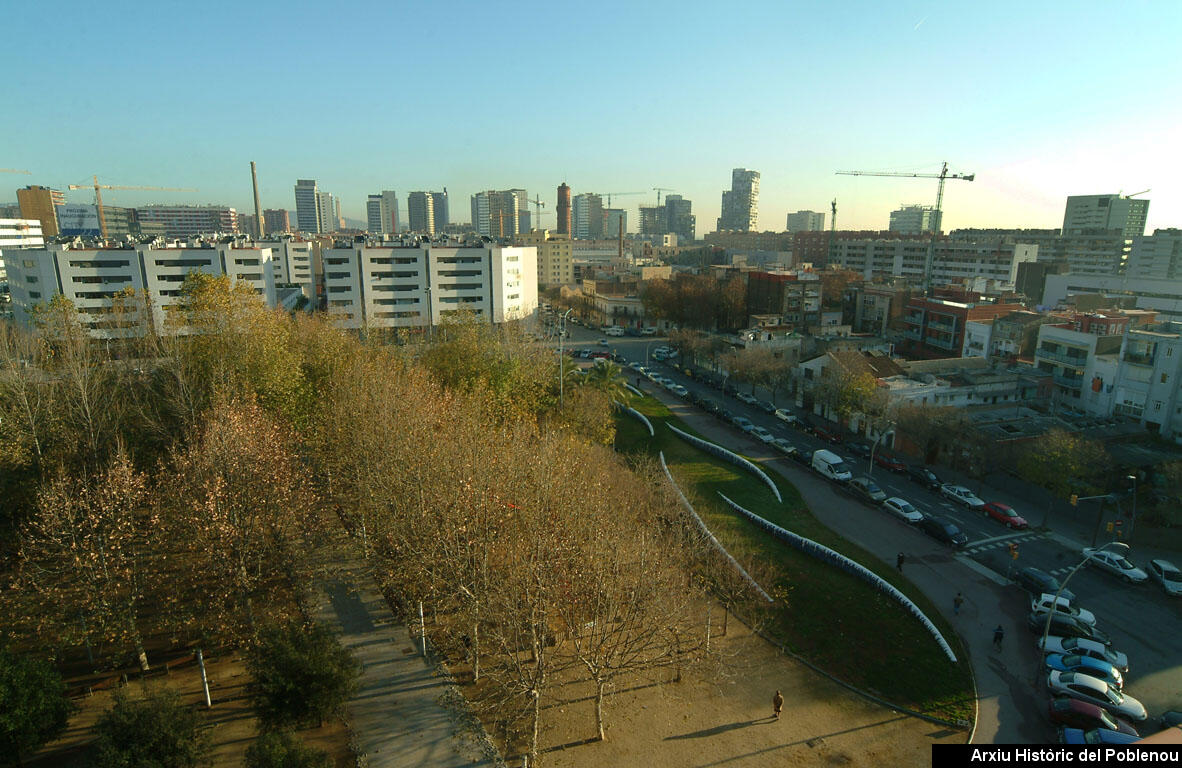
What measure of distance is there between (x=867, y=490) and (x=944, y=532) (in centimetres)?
424

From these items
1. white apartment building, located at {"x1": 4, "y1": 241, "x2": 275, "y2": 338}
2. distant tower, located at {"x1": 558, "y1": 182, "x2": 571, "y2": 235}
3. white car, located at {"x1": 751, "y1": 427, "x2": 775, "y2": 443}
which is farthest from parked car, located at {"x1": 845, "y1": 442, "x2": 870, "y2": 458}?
distant tower, located at {"x1": 558, "y1": 182, "x2": 571, "y2": 235}

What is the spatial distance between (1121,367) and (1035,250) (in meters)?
58.0

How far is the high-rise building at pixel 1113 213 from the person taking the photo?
11219cm

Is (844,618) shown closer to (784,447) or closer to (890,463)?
(890,463)

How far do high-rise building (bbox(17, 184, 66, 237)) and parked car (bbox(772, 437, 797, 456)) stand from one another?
139 metres

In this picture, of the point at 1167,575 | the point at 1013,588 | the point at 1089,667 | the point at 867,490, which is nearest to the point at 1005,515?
the point at 867,490

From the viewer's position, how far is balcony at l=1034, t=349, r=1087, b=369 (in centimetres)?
3588

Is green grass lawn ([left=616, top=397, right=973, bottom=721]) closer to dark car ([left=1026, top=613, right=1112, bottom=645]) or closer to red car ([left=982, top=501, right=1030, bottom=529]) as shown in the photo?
dark car ([left=1026, top=613, right=1112, bottom=645])

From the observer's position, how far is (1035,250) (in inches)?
3206

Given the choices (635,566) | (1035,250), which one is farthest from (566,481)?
(1035,250)

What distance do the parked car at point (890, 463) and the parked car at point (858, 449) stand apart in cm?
78

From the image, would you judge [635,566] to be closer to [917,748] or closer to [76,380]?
[917,748]

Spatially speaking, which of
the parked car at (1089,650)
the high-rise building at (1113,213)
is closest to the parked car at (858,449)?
the parked car at (1089,650)

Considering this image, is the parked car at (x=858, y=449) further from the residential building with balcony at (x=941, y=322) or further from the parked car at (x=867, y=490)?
the residential building with balcony at (x=941, y=322)
